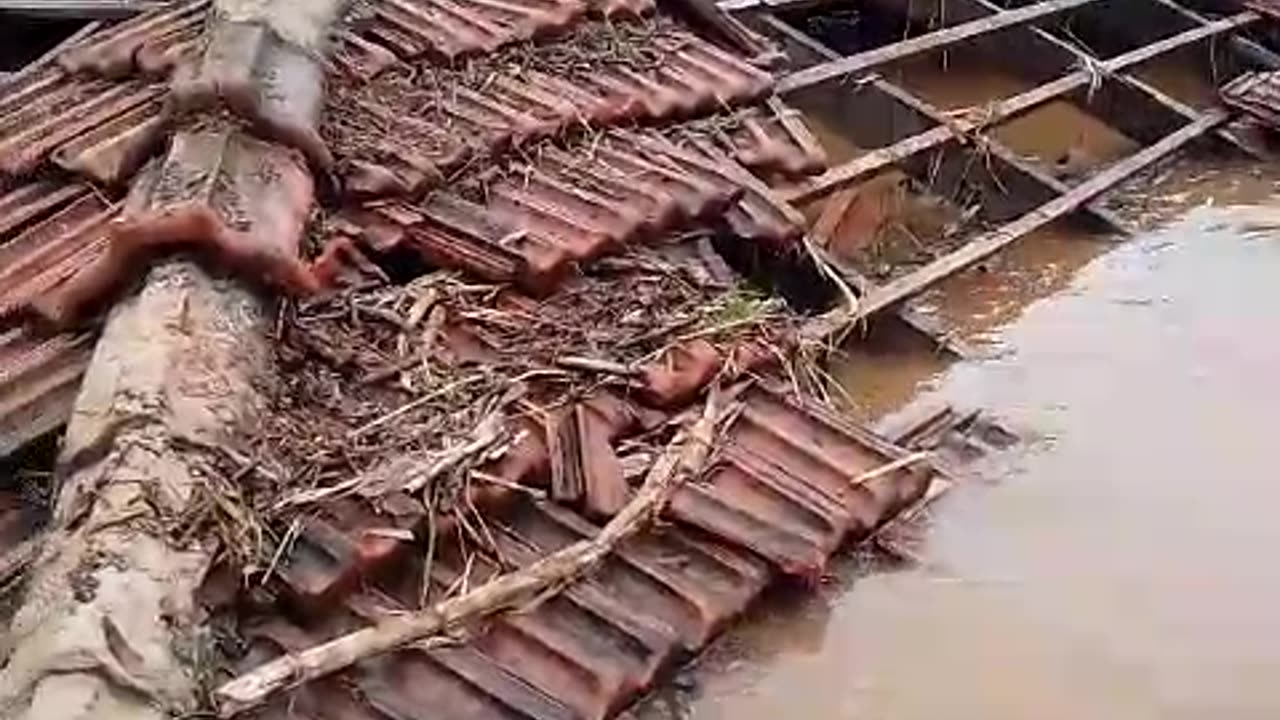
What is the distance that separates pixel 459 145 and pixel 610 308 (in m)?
0.73

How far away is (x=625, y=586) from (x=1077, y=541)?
1.34 m

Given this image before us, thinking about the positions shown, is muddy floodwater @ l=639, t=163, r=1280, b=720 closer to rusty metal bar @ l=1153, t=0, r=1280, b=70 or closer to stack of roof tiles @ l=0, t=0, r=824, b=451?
stack of roof tiles @ l=0, t=0, r=824, b=451

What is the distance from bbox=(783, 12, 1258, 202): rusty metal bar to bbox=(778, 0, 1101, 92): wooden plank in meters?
0.31

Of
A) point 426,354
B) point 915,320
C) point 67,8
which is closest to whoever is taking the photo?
point 426,354

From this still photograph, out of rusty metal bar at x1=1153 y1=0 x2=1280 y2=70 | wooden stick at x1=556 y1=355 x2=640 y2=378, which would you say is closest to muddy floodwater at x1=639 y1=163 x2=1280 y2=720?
wooden stick at x1=556 y1=355 x2=640 y2=378

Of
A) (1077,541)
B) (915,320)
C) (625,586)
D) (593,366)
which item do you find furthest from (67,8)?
(1077,541)

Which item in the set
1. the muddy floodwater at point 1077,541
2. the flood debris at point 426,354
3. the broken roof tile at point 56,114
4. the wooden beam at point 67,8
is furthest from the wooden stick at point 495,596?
the wooden beam at point 67,8

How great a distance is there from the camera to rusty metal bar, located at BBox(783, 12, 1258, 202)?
665cm

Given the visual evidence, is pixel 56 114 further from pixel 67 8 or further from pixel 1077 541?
pixel 1077 541

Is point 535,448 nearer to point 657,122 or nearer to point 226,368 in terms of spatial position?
point 226,368

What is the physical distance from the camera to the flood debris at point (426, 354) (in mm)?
4027

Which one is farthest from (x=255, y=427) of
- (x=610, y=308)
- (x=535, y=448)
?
(x=610, y=308)

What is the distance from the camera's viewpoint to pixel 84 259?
16.1 feet

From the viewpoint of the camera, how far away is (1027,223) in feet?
22.9
